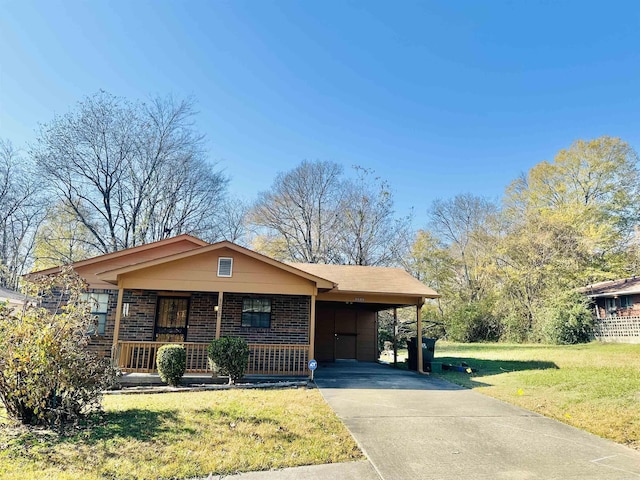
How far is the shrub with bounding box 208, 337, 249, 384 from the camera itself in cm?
959

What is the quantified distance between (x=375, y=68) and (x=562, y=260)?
1676 centimetres

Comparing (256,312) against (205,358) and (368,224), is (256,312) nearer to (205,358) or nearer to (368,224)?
(205,358)

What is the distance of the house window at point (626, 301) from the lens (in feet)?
77.1

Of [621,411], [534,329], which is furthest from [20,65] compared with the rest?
[534,329]

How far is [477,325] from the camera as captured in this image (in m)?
26.5

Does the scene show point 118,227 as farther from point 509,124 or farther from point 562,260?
point 562,260

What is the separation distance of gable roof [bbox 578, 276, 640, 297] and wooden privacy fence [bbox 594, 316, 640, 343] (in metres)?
2.11

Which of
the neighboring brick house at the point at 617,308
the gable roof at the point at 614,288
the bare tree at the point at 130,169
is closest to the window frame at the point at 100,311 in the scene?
the bare tree at the point at 130,169

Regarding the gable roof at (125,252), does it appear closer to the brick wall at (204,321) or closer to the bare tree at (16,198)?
the brick wall at (204,321)

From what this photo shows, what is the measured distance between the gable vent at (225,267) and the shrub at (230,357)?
6.25 feet

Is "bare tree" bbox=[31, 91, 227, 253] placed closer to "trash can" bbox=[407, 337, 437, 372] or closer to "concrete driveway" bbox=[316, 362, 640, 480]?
"trash can" bbox=[407, 337, 437, 372]

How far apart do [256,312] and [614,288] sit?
23258 millimetres

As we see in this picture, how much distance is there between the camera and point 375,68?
1781 cm

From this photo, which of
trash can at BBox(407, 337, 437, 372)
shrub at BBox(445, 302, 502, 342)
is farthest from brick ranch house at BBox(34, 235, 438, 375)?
shrub at BBox(445, 302, 502, 342)
